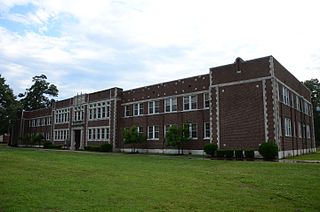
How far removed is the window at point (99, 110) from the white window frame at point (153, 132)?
847 cm

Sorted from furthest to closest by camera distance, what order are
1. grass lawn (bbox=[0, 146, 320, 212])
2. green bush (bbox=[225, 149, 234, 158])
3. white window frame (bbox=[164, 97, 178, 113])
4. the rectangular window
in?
the rectangular window → white window frame (bbox=[164, 97, 178, 113]) → green bush (bbox=[225, 149, 234, 158]) → grass lawn (bbox=[0, 146, 320, 212])

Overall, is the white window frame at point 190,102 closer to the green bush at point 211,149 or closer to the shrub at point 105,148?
the green bush at point 211,149

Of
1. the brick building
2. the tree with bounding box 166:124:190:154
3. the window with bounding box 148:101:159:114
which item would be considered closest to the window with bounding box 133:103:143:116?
the brick building

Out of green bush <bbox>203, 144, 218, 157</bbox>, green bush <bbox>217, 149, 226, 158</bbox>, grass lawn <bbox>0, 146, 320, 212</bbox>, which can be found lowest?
grass lawn <bbox>0, 146, 320, 212</bbox>

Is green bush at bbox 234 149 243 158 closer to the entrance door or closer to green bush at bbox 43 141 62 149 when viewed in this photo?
the entrance door

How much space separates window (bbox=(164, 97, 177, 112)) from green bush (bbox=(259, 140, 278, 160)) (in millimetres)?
12922

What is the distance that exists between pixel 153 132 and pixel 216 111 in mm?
10644

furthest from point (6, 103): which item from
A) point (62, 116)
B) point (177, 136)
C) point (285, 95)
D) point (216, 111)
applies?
point (285, 95)

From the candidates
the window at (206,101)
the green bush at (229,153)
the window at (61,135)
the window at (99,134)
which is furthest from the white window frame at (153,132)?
the window at (61,135)

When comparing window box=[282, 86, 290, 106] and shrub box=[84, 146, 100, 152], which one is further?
shrub box=[84, 146, 100, 152]

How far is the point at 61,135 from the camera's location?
54125mm

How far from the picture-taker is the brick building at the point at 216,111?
26.8 metres

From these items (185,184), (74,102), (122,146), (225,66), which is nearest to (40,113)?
(74,102)

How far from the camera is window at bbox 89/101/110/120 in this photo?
44312mm
